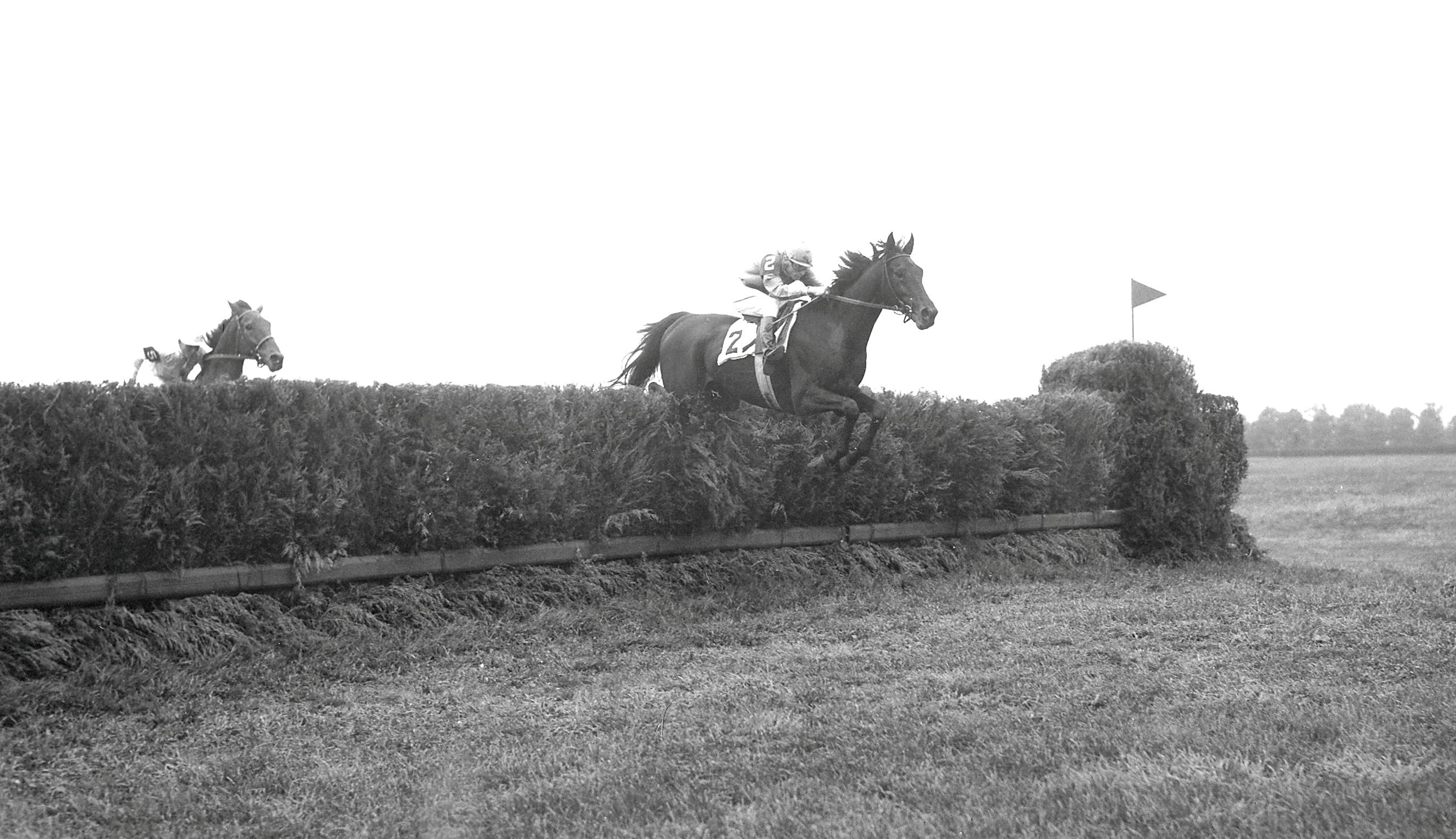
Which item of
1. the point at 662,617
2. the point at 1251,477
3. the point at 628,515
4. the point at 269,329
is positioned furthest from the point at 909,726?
the point at 1251,477

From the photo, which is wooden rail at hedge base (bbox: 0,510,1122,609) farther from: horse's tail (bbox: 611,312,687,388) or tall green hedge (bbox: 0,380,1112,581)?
horse's tail (bbox: 611,312,687,388)

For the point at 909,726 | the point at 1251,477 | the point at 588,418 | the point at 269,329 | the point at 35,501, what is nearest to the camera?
the point at 909,726

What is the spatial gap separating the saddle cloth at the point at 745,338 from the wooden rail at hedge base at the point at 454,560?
53.7 inches

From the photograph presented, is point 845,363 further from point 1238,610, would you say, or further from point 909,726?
point 909,726

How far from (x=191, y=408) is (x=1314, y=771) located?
562cm

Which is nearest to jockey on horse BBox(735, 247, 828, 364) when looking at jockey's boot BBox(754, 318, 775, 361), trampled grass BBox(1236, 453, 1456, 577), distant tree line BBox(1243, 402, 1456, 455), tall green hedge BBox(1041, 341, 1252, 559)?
jockey's boot BBox(754, 318, 775, 361)

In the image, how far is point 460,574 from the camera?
7301mm

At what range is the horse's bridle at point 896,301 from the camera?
818 cm

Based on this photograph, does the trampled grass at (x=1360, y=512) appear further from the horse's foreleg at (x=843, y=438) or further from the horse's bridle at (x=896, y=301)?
the horse's bridle at (x=896, y=301)

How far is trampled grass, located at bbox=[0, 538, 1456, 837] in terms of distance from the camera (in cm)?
376

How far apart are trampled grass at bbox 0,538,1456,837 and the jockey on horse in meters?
1.93

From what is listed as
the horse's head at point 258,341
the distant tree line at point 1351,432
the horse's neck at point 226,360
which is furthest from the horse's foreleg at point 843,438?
the distant tree line at point 1351,432

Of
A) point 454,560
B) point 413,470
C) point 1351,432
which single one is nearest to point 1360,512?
point 1351,432

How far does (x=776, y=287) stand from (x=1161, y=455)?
515 centimetres
